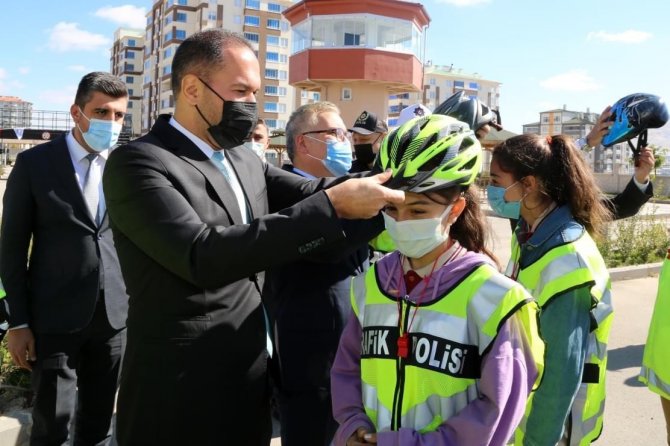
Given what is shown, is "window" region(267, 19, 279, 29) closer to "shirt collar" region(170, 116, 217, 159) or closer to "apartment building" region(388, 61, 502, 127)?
"apartment building" region(388, 61, 502, 127)

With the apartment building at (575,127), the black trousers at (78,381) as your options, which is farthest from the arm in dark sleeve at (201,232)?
the apartment building at (575,127)

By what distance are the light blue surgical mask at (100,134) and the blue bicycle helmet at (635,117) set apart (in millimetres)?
3271

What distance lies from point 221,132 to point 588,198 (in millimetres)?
1708

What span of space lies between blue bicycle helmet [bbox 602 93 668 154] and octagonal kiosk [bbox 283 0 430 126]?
1089 inches

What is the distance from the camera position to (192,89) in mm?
2209

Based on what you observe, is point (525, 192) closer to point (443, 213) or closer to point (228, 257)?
point (443, 213)

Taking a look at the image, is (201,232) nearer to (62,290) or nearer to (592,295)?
(592,295)

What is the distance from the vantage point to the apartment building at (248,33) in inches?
3130

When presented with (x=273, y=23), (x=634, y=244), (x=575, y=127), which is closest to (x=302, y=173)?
(x=634, y=244)

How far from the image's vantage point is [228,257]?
5.83 ft

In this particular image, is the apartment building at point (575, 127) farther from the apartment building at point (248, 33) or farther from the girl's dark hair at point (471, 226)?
the girl's dark hair at point (471, 226)

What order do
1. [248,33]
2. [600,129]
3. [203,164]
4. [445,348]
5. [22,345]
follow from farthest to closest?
1. [248,33]
2. [600,129]
3. [22,345]
4. [203,164]
5. [445,348]

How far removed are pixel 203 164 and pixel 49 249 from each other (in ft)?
5.45

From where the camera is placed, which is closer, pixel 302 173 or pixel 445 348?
pixel 445 348
